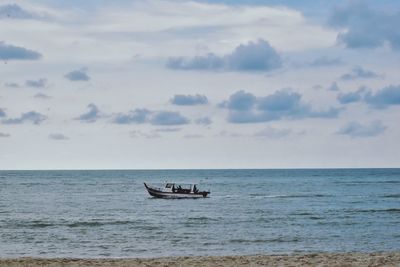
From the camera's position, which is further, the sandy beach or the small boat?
the small boat

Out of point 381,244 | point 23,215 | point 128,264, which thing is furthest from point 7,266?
point 23,215

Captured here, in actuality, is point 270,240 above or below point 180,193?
below

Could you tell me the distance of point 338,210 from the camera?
57.9 m

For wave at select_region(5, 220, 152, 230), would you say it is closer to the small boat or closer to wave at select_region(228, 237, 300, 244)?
wave at select_region(228, 237, 300, 244)

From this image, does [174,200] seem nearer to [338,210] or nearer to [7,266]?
[338,210]

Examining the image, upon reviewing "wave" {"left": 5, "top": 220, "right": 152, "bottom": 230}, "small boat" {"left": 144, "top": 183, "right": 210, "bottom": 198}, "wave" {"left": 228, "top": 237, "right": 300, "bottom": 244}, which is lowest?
"wave" {"left": 5, "top": 220, "right": 152, "bottom": 230}

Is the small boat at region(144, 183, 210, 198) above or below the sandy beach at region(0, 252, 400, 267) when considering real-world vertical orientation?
above

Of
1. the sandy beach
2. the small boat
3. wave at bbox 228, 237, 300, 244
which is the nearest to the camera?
the sandy beach

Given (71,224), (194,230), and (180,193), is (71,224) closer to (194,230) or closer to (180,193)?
(194,230)

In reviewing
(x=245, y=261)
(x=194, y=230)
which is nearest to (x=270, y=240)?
(x=194, y=230)

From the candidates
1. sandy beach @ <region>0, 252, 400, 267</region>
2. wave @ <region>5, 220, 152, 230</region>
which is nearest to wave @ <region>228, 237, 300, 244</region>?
sandy beach @ <region>0, 252, 400, 267</region>

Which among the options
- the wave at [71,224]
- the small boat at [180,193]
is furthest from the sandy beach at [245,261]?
the small boat at [180,193]

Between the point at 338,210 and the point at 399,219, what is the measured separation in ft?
34.7

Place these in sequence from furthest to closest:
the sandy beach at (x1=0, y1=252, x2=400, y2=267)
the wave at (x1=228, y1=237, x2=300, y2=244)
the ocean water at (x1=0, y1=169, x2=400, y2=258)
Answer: the wave at (x1=228, y1=237, x2=300, y2=244) → the ocean water at (x1=0, y1=169, x2=400, y2=258) → the sandy beach at (x1=0, y1=252, x2=400, y2=267)
